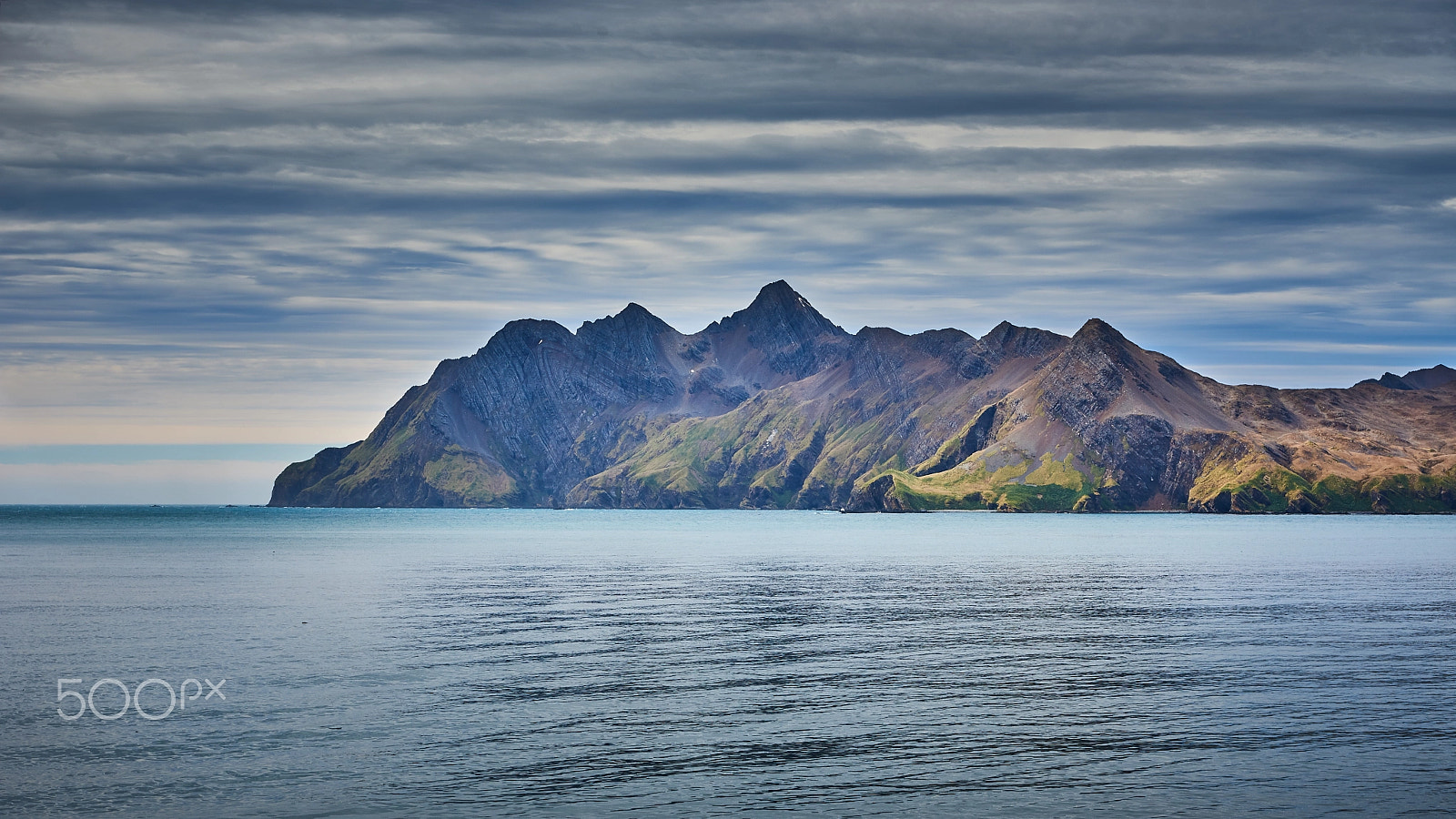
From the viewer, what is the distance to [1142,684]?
189 ft

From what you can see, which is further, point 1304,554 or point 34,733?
point 1304,554

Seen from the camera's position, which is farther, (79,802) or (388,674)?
(388,674)

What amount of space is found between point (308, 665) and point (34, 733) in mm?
17907

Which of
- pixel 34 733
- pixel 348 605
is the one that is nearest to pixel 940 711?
pixel 34 733

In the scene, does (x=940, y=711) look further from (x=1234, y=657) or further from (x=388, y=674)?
(x=388, y=674)

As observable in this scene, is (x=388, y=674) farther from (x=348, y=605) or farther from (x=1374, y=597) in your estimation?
(x=1374, y=597)

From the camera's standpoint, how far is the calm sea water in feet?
124

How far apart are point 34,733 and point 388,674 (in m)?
17.3

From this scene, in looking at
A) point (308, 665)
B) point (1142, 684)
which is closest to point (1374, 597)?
point (1142, 684)

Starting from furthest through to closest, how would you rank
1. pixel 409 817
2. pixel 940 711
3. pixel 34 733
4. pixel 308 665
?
pixel 308 665, pixel 940 711, pixel 34 733, pixel 409 817

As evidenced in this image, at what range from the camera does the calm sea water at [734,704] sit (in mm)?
37656

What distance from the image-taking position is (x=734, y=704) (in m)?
52.2

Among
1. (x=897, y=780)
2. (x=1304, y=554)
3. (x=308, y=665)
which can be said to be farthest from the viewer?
(x=1304, y=554)

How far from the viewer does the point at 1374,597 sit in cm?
10169
